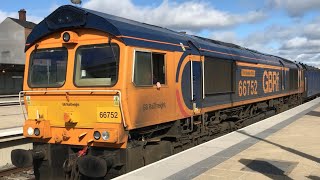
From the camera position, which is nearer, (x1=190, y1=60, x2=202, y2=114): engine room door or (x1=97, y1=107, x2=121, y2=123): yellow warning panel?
(x1=97, y1=107, x2=121, y2=123): yellow warning panel

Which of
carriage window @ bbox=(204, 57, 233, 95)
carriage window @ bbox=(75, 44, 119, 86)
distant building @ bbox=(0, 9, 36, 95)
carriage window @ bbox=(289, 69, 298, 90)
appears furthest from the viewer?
distant building @ bbox=(0, 9, 36, 95)

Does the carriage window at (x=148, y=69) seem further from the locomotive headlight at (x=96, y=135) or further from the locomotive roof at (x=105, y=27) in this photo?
the locomotive headlight at (x=96, y=135)

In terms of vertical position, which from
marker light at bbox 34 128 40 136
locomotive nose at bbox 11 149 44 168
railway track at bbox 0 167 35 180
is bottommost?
railway track at bbox 0 167 35 180

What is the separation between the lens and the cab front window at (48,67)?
778cm

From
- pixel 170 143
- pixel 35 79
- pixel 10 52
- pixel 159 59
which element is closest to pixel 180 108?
pixel 170 143

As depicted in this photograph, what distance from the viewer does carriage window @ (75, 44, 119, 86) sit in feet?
23.6

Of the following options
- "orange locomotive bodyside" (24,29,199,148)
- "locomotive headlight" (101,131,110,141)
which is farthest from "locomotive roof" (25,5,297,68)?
"locomotive headlight" (101,131,110,141)

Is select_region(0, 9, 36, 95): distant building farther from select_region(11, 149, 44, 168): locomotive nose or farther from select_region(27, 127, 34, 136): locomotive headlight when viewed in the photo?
select_region(27, 127, 34, 136): locomotive headlight

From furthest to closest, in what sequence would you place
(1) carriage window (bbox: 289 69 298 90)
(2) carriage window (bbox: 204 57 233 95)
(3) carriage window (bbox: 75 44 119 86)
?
(1) carriage window (bbox: 289 69 298 90)
(2) carriage window (bbox: 204 57 233 95)
(3) carriage window (bbox: 75 44 119 86)

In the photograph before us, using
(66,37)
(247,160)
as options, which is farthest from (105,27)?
(247,160)

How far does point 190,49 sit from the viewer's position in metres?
9.68

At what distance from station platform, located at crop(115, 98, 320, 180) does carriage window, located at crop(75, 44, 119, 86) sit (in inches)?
68.4

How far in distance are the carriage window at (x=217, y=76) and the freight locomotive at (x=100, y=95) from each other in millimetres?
1274

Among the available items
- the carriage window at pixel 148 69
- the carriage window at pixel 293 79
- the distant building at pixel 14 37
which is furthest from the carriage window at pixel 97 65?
the distant building at pixel 14 37
